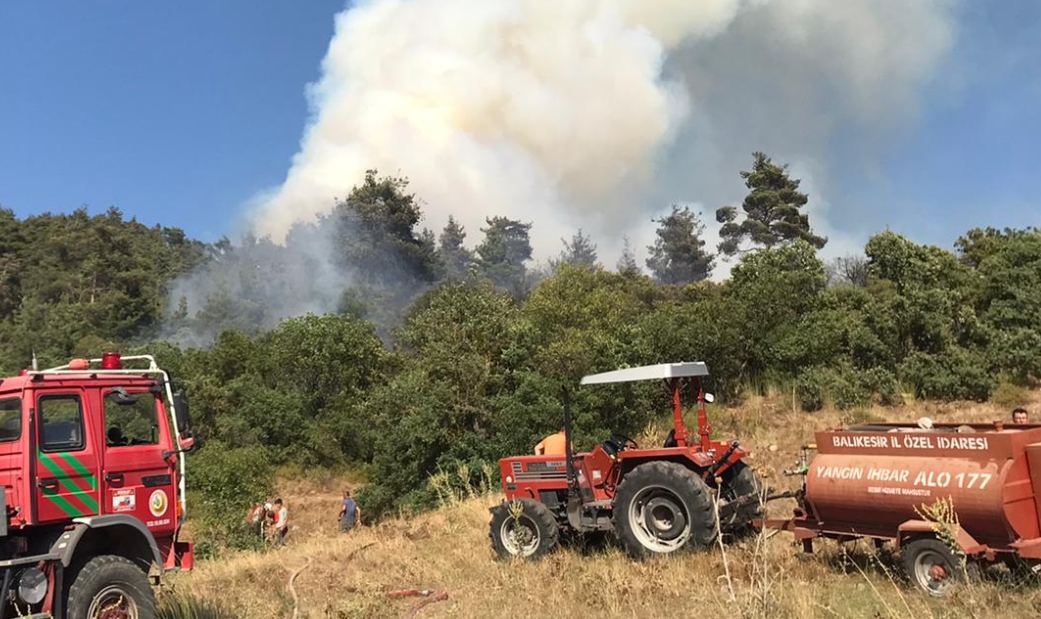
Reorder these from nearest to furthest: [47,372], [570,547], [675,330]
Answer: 1. [47,372]
2. [570,547]
3. [675,330]

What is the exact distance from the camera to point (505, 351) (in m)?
26.8

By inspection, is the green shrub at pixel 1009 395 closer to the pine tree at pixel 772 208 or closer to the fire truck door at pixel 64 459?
the fire truck door at pixel 64 459

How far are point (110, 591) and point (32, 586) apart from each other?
608 mm

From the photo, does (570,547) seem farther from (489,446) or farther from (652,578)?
(489,446)

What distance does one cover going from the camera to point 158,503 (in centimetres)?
782

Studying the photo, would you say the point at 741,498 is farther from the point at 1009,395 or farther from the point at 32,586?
the point at 1009,395

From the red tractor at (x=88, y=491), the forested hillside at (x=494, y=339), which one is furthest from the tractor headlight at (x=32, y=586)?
the forested hillside at (x=494, y=339)

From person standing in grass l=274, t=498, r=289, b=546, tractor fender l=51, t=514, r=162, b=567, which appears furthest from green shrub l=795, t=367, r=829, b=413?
tractor fender l=51, t=514, r=162, b=567

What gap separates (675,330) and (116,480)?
19.5 meters

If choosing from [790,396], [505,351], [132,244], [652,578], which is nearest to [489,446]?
[505,351]

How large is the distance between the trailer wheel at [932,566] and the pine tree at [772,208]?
52.7m

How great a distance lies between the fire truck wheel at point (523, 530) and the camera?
34.3 ft

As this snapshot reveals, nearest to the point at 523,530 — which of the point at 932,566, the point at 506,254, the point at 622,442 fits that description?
the point at 622,442

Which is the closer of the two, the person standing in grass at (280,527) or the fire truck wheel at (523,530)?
the fire truck wheel at (523,530)
